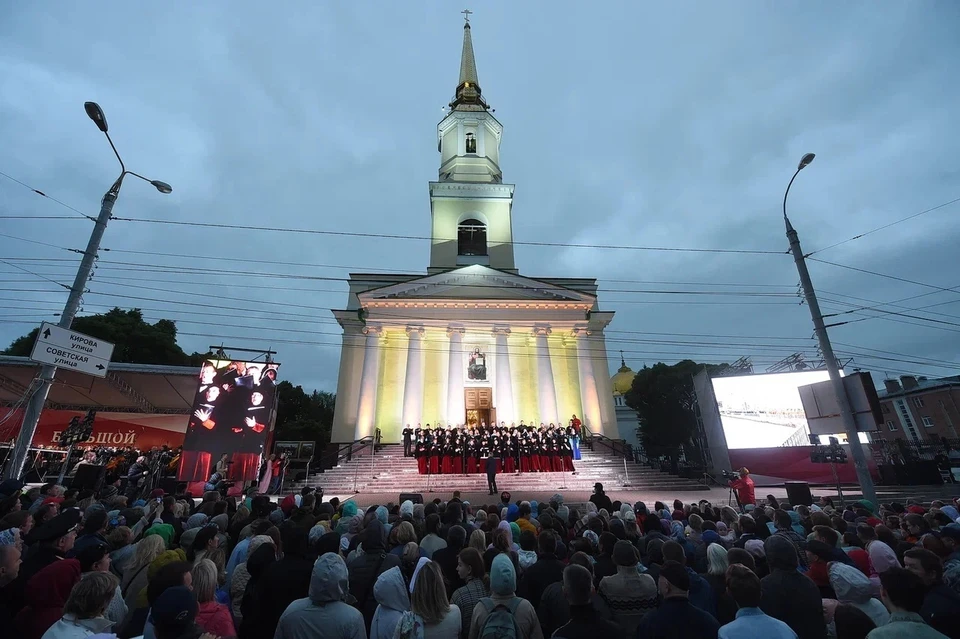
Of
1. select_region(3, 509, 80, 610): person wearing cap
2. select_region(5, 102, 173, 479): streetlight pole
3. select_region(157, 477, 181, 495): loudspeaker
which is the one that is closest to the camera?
select_region(3, 509, 80, 610): person wearing cap

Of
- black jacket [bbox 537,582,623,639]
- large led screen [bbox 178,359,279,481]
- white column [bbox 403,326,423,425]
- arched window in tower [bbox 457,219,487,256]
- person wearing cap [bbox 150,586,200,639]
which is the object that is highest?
arched window in tower [bbox 457,219,487,256]

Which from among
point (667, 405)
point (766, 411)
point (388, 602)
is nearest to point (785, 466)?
point (766, 411)

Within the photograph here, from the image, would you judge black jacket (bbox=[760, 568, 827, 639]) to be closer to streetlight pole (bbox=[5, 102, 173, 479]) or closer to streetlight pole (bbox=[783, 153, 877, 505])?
streetlight pole (bbox=[783, 153, 877, 505])

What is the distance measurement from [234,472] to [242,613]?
13.8 m

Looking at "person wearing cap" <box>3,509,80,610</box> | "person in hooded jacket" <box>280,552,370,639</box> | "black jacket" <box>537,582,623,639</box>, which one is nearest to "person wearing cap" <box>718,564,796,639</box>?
"black jacket" <box>537,582,623,639</box>

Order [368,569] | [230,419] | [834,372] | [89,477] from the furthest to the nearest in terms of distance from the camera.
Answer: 1. [230,419]
2. [89,477]
3. [834,372]
4. [368,569]

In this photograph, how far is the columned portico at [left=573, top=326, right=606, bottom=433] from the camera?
23422mm

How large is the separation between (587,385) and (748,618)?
72.2 ft

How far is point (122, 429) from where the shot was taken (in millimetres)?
25594

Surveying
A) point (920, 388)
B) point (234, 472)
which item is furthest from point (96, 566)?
point (920, 388)

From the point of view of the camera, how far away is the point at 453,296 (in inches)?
1008

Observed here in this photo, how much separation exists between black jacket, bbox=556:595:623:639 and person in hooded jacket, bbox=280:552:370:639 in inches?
52.7

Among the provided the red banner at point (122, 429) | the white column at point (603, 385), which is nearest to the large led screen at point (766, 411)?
the white column at point (603, 385)

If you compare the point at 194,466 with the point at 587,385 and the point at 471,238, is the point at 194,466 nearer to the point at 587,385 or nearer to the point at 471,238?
the point at 587,385
